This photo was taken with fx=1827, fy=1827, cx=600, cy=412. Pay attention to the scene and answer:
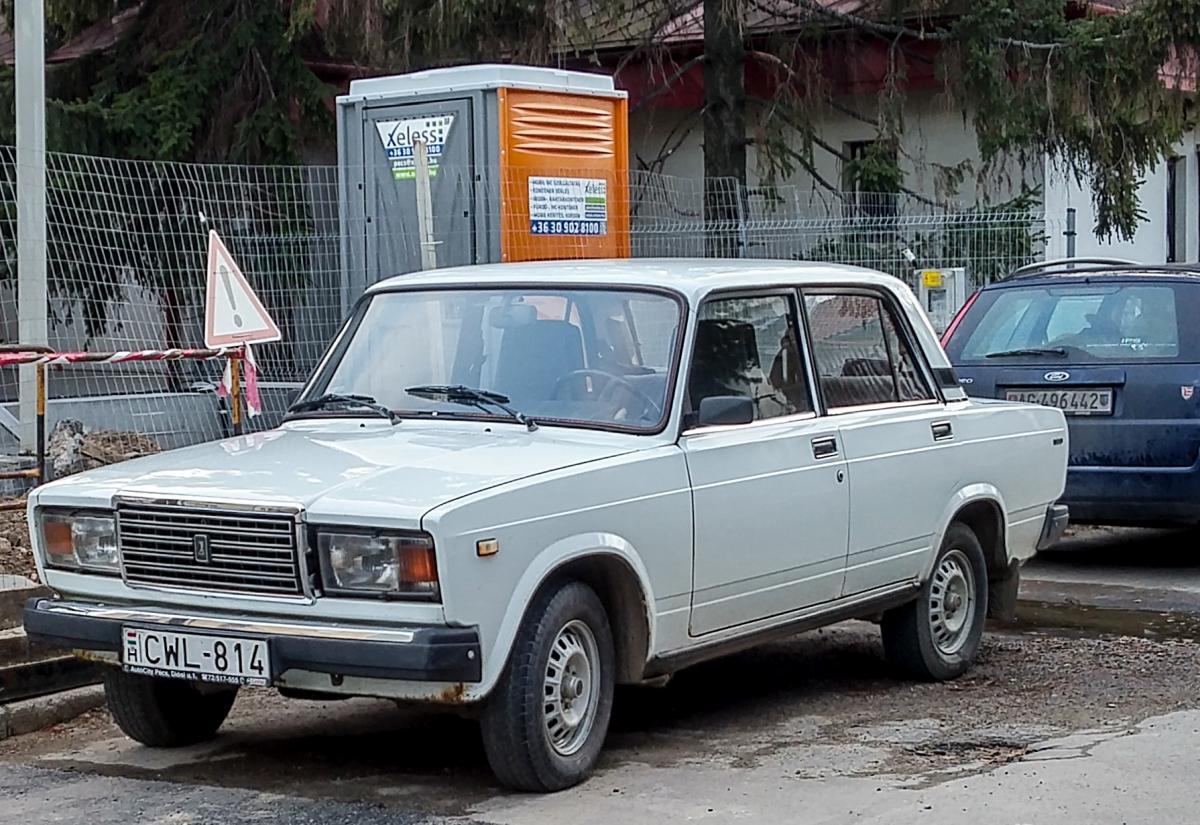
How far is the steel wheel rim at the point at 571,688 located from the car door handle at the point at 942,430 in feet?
7.24

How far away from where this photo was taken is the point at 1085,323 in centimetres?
1032

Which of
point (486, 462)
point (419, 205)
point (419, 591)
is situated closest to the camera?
point (419, 591)

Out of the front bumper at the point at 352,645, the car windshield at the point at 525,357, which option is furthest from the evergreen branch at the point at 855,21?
the front bumper at the point at 352,645

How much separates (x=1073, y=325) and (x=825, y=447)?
3909 millimetres

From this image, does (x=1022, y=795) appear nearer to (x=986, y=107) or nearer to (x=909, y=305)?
(x=909, y=305)

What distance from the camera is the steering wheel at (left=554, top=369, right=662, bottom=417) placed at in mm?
6434

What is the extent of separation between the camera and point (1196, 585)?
32.9ft

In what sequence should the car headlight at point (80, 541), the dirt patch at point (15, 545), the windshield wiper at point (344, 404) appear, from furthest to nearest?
the dirt patch at point (15, 545)
the windshield wiper at point (344, 404)
the car headlight at point (80, 541)

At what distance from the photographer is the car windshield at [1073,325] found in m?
10.1

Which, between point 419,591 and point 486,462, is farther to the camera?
point 486,462

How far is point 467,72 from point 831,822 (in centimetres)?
773

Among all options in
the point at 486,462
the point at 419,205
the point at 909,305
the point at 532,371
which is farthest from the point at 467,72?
the point at 486,462

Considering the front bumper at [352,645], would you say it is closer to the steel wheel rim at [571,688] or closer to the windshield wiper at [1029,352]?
the steel wheel rim at [571,688]

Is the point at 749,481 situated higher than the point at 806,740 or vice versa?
the point at 749,481
